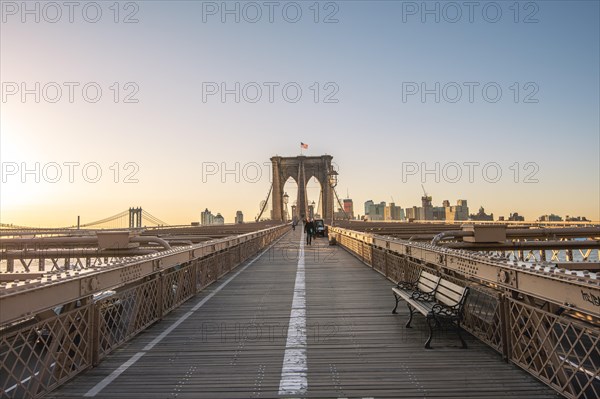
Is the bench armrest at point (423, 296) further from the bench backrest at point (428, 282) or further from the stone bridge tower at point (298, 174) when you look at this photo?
the stone bridge tower at point (298, 174)

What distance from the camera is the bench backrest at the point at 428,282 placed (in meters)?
6.93

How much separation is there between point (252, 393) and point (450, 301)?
3139mm

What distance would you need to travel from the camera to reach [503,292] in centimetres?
512

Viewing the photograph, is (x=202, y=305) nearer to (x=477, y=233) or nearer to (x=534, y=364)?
(x=534, y=364)

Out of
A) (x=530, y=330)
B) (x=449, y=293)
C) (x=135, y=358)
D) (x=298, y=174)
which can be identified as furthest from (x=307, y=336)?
(x=298, y=174)

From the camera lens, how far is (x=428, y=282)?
7.28m

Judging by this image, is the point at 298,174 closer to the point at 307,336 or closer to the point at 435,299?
the point at 435,299

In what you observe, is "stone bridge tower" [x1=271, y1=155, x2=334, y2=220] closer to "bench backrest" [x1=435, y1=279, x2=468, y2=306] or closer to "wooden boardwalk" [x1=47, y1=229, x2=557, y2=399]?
"wooden boardwalk" [x1=47, y1=229, x2=557, y2=399]

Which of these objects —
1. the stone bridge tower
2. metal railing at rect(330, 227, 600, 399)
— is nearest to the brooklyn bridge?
metal railing at rect(330, 227, 600, 399)

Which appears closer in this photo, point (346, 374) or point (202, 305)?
point (346, 374)

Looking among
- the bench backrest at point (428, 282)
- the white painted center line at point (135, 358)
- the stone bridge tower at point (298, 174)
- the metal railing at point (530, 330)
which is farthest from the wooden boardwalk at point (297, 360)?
the stone bridge tower at point (298, 174)

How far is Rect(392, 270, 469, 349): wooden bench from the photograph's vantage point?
5.66 metres

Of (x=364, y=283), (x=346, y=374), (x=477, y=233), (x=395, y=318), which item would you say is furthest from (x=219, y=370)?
(x=477, y=233)

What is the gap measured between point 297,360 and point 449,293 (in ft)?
8.03
